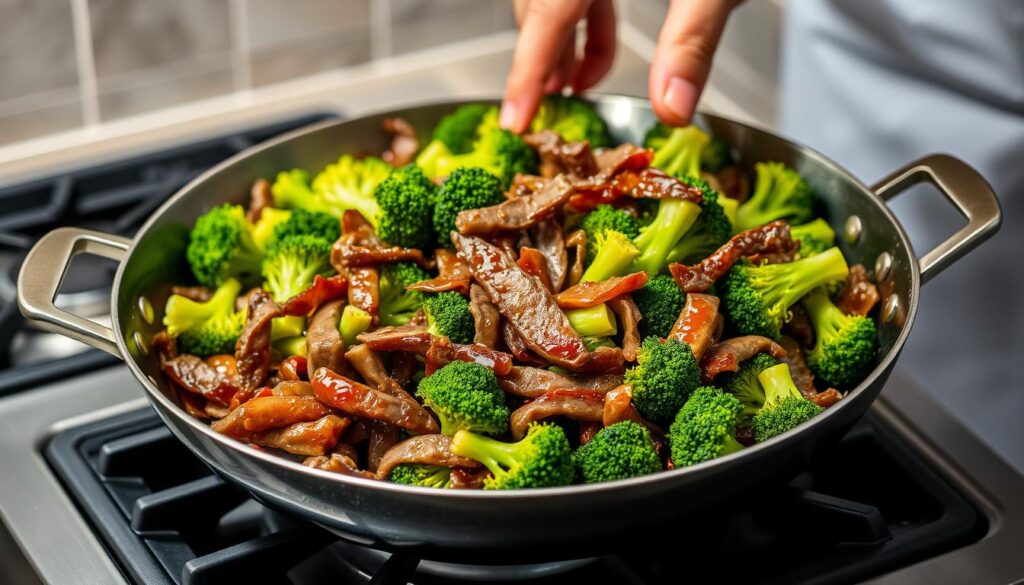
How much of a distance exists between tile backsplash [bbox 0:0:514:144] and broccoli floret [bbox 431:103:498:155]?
3.26ft

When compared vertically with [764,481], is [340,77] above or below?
above

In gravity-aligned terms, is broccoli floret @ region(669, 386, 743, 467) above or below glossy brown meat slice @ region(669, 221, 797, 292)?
below

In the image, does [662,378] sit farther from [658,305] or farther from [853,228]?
[853,228]

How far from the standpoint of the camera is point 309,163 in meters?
1.52

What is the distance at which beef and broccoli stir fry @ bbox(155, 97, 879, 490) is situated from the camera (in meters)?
1.08

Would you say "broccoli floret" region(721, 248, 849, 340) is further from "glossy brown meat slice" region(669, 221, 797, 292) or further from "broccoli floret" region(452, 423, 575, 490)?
"broccoli floret" region(452, 423, 575, 490)

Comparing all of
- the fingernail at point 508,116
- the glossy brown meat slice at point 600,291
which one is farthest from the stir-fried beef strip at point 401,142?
the glossy brown meat slice at point 600,291

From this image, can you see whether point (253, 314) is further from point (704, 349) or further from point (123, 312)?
point (704, 349)

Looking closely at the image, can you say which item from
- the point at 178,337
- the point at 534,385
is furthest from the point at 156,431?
the point at 534,385

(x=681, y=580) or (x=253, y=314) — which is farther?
(x=253, y=314)

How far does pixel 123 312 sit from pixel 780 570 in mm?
728

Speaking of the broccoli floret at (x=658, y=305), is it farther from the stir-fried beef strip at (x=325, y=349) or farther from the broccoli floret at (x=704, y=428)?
the stir-fried beef strip at (x=325, y=349)

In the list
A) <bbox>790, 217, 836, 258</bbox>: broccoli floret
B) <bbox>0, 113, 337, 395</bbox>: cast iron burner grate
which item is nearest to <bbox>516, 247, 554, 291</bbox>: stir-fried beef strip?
<bbox>790, 217, 836, 258</bbox>: broccoli floret

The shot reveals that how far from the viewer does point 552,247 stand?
1257 millimetres
